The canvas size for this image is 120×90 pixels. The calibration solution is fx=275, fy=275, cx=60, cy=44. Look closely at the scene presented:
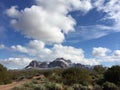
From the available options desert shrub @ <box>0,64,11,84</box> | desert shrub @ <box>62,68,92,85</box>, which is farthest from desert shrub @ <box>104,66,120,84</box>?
desert shrub @ <box>0,64,11,84</box>

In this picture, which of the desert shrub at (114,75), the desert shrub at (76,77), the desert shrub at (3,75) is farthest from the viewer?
the desert shrub at (3,75)

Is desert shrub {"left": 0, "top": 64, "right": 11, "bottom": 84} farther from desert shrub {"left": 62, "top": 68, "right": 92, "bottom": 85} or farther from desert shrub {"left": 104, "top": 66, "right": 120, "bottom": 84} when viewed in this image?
desert shrub {"left": 104, "top": 66, "right": 120, "bottom": 84}

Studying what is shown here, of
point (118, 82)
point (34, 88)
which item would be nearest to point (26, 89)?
point (34, 88)

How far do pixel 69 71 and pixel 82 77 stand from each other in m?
3.48

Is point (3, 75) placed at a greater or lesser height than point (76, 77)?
greater

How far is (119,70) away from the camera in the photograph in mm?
34750

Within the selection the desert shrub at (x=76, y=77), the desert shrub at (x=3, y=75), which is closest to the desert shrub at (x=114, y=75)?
the desert shrub at (x=76, y=77)

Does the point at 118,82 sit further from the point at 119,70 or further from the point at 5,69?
the point at 5,69

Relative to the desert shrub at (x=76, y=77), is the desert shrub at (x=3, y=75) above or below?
above

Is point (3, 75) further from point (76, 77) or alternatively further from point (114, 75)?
point (114, 75)

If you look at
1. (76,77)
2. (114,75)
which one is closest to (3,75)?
(76,77)

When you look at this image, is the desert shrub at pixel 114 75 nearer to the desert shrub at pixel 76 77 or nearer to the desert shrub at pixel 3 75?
the desert shrub at pixel 76 77

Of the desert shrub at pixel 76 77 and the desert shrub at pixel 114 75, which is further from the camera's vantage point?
the desert shrub at pixel 76 77

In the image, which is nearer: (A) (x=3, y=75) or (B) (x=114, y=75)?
(B) (x=114, y=75)
